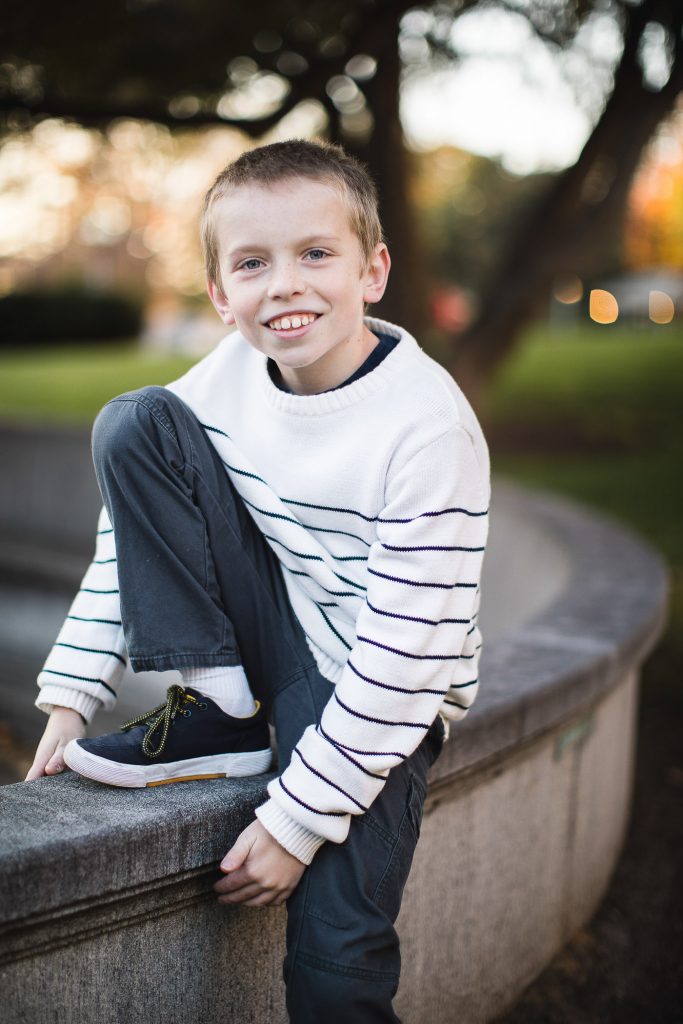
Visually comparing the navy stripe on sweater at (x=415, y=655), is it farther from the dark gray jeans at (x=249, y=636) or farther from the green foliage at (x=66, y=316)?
the green foliage at (x=66, y=316)

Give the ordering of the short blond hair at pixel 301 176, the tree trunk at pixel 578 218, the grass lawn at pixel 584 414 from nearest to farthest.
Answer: the short blond hair at pixel 301 176
the tree trunk at pixel 578 218
the grass lawn at pixel 584 414

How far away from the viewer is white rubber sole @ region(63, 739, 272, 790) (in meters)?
1.75

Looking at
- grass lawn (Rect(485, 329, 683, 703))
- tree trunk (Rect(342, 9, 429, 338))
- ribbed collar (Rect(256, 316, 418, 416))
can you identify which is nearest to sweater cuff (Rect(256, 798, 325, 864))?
ribbed collar (Rect(256, 316, 418, 416))

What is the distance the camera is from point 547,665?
98.0 inches

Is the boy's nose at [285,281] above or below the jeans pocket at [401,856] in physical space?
above

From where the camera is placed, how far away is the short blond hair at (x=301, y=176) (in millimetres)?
1878

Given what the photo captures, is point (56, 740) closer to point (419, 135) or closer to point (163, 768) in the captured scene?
point (163, 768)

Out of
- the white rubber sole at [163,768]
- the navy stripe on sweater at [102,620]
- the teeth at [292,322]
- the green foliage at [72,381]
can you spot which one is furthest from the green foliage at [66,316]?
the white rubber sole at [163,768]

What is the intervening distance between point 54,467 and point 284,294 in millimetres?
5414

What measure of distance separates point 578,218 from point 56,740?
5649 millimetres

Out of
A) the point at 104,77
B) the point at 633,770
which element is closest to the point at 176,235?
the point at 104,77

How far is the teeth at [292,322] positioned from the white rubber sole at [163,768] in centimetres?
76

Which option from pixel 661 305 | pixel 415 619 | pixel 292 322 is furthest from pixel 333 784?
pixel 661 305

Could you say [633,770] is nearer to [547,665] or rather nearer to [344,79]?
[547,665]
